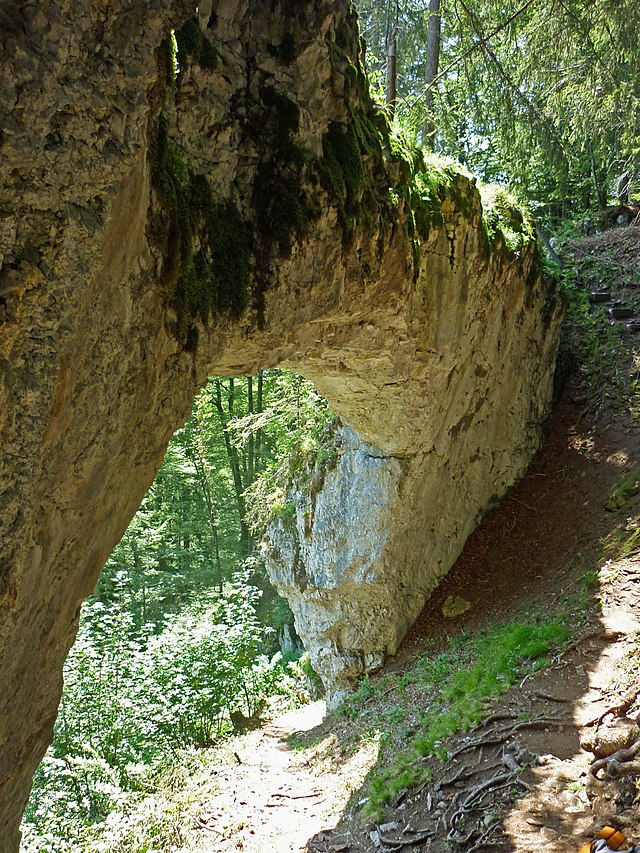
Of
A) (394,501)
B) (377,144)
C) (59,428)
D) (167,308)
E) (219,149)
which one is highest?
(377,144)

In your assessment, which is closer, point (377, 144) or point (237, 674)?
point (377, 144)

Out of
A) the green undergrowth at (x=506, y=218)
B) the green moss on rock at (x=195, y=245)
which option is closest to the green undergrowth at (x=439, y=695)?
the green moss on rock at (x=195, y=245)

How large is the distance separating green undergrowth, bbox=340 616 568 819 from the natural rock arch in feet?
9.36

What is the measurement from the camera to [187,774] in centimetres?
781

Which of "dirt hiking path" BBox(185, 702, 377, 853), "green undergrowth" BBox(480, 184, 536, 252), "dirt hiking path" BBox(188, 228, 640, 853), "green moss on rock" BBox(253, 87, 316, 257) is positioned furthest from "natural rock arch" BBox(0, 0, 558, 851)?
"dirt hiking path" BBox(185, 702, 377, 853)

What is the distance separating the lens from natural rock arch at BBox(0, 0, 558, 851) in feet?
7.69

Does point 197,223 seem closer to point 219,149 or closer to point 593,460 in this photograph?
point 219,149

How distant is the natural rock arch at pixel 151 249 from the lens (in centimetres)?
234

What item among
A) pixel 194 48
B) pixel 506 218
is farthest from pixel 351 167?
pixel 506 218

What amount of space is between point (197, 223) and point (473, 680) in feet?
15.1

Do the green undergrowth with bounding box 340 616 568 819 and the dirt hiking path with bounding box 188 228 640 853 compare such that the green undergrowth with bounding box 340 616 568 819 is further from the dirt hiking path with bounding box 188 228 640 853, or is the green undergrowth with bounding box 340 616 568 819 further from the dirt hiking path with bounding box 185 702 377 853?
the dirt hiking path with bounding box 185 702 377 853

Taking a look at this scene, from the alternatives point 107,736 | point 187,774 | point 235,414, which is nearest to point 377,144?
point 187,774

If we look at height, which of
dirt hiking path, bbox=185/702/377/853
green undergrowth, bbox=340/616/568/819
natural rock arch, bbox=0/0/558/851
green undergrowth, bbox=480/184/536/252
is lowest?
dirt hiking path, bbox=185/702/377/853

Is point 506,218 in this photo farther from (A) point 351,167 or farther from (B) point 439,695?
(B) point 439,695
